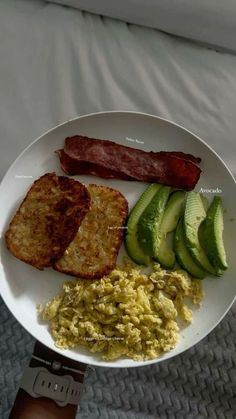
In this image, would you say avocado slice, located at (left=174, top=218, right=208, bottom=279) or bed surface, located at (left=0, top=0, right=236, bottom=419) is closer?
avocado slice, located at (left=174, top=218, right=208, bottom=279)

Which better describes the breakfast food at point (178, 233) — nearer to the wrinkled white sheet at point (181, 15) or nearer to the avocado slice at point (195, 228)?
the avocado slice at point (195, 228)

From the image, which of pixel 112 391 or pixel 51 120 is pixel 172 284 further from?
pixel 51 120

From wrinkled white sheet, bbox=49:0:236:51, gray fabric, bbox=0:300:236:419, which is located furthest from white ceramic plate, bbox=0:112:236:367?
wrinkled white sheet, bbox=49:0:236:51

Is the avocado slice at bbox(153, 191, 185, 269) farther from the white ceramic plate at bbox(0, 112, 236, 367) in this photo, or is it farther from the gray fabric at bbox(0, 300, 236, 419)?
the gray fabric at bbox(0, 300, 236, 419)

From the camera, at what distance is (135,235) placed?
1.41 meters

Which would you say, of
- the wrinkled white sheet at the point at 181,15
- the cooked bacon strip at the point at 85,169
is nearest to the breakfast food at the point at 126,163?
the cooked bacon strip at the point at 85,169

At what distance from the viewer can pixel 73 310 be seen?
1.37 metres

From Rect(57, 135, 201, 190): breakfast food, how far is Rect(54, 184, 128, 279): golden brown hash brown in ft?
0.17

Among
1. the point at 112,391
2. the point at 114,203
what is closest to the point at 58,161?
the point at 114,203

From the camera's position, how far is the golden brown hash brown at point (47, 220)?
1396mm

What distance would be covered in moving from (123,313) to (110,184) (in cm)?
32

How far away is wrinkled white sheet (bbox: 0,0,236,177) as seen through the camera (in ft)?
5.05

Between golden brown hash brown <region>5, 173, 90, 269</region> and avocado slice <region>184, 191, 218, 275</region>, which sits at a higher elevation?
avocado slice <region>184, 191, 218, 275</region>

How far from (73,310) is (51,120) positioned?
502 millimetres
